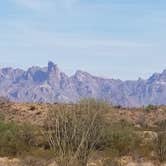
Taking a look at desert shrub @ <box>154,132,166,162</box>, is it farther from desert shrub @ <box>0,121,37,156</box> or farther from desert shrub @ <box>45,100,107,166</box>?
desert shrub @ <box>45,100,107,166</box>

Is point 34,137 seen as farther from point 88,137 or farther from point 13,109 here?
point 13,109

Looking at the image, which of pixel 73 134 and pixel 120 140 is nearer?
pixel 73 134

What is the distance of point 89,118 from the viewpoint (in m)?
23.7

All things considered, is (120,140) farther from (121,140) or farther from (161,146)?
(161,146)

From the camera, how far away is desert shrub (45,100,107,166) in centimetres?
2245

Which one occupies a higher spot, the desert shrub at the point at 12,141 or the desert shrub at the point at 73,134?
the desert shrub at the point at 73,134

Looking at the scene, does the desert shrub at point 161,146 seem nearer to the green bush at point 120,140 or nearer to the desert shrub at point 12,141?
the green bush at point 120,140

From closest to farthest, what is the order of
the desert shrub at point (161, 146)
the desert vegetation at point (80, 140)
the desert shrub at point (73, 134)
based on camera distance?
the desert shrub at point (73, 134), the desert vegetation at point (80, 140), the desert shrub at point (161, 146)

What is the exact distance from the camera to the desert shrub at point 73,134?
22453 millimetres

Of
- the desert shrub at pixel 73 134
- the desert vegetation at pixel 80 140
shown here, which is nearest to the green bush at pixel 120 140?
the desert vegetation at pixel 80 140

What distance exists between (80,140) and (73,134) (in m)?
0.64

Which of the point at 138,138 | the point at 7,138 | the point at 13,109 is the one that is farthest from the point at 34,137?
the point at 13,109

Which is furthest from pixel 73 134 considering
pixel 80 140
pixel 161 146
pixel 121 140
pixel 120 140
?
pixel 121 140

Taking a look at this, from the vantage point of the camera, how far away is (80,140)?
2328cm
